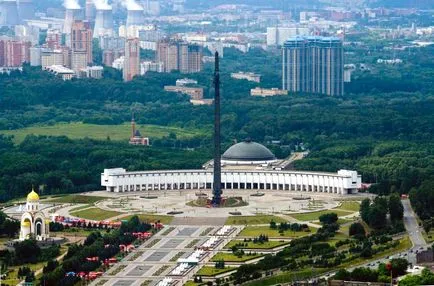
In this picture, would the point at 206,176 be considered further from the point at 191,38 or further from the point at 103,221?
the point at 191,38

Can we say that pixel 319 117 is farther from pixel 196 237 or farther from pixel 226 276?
pixel 226 276

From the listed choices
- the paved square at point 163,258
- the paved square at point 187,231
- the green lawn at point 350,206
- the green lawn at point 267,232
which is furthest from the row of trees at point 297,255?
the green lawn at point 350,206

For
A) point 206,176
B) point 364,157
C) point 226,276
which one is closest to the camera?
point 226,276

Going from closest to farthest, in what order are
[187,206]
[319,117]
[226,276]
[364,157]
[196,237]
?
[226,276], [196,237], [187,206], [364,157], [319,117]

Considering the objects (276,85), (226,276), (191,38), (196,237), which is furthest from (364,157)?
(191,38)

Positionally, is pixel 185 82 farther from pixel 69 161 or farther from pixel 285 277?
pixel 285 277

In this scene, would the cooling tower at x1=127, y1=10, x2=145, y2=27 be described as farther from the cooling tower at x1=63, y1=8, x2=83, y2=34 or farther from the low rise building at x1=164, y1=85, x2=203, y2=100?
the low rise building at x1=164, y1=85, x2=203, y2=100

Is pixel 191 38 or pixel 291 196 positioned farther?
pixel 191 38

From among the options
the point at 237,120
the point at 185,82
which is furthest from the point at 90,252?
the point at 185,82
